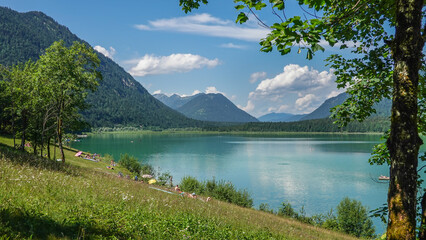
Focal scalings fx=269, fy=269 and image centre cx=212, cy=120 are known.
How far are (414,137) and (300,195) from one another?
46.4 m

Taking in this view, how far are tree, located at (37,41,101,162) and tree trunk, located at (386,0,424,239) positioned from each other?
25.8 meters

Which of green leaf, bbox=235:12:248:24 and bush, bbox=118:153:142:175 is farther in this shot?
bush, bbox=118:153:142:175

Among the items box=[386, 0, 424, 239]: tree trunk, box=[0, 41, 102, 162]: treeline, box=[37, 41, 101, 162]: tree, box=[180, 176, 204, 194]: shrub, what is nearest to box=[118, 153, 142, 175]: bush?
box=[180, 176, 204, 194]: shrub

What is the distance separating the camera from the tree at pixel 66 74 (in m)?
24.9

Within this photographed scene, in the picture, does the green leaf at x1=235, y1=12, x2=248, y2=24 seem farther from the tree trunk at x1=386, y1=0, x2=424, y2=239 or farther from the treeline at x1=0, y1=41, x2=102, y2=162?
the treeline at x1=0, y1=41, x2=102, y2=162

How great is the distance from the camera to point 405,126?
4254mm

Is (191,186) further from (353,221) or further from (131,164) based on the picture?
(131,164)

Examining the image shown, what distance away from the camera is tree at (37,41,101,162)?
24.9 meters

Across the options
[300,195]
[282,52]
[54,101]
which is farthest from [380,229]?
[54,101]

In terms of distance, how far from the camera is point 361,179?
2442 inches

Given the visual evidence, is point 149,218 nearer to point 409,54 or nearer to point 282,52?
point 282,52

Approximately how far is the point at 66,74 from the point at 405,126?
27.3 meters

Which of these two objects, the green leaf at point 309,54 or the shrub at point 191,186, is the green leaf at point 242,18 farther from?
the shrub at point 191,186

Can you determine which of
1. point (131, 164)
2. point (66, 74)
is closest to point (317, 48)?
point (66, 74)
